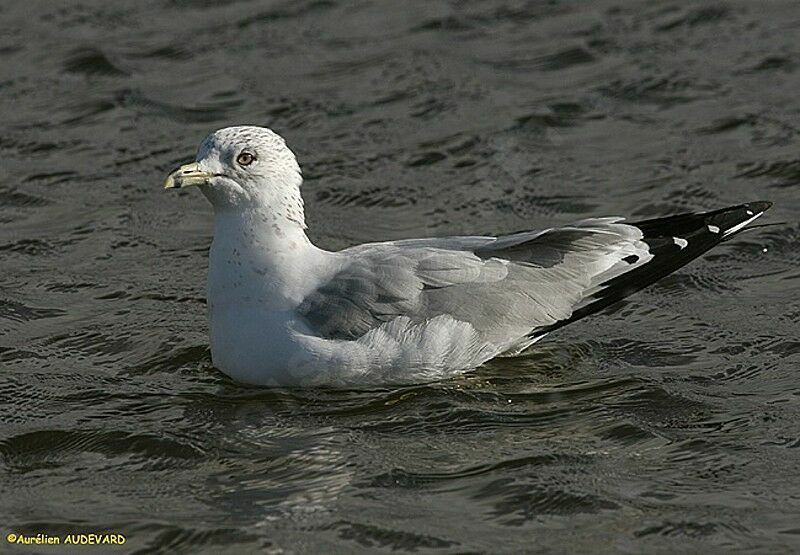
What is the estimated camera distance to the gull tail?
905cm

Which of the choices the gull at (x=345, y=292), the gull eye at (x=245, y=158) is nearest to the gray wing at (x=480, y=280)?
the gull at (x=345, y=292)

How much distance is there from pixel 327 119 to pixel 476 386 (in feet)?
15.6

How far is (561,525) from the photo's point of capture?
7113 mm

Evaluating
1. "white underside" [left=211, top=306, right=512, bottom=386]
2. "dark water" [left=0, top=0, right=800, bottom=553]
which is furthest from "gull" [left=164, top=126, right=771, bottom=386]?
"dark water" [left=0, top=0, right=800, bottom=553]

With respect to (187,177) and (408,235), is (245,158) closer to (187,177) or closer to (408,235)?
(187,177)

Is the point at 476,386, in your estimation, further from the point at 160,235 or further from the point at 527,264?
the point at 160,235

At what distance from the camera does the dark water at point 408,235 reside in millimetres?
7340

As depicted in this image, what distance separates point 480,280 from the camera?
8.75 m

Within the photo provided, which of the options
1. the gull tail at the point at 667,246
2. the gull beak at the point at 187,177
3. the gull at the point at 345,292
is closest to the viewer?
the gull beak at the point at 187,177

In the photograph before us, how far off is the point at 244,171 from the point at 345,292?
2.63ft

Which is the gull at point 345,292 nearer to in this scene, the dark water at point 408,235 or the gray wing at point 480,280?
the gray wing at point 480,280

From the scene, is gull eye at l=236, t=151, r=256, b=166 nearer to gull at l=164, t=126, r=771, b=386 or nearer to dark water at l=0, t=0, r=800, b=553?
gull at l=164, t=126, r=771, b=386

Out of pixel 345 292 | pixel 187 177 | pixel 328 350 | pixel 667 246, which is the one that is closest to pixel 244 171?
pixel 187 177

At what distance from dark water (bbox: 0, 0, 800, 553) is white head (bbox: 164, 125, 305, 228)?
0.97 m
